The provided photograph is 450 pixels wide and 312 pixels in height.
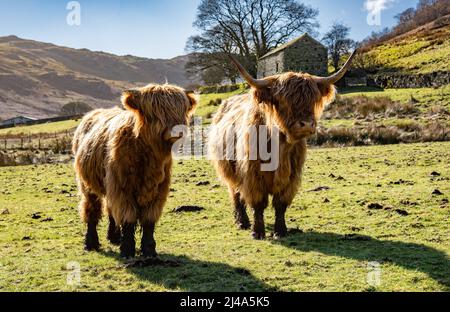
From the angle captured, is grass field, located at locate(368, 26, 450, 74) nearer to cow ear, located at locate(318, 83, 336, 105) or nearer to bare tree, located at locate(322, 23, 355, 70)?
bare tree, located at locate(322, 23, 355, 70)

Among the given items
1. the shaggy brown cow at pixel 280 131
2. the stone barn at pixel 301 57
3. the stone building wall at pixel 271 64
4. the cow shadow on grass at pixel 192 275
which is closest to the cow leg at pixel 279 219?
the shaggy brown cow at pixel 280 131

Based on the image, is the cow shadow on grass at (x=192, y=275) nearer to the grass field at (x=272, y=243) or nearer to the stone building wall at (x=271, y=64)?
the grass field at (x=272, y=243)

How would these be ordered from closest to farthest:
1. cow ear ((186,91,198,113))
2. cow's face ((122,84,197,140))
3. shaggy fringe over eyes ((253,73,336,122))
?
cow's face ((122,84,197,140)) < cow ear ((186,91,198,113)) < shaggy fringe over eyes ((253,73,336,122))

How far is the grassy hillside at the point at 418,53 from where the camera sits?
37.4 m

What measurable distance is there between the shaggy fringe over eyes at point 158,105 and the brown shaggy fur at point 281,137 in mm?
1260

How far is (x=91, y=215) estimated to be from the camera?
601 centimetres

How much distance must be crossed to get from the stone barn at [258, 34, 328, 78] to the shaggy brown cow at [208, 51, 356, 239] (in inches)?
1165

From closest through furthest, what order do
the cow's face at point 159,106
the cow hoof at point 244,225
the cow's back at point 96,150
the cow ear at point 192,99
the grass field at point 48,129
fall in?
the cow's face at point 159,106 → the cow ear at point 192,99 → the cow's back at point 96,150 → the cow hoof at point 244,225 → the grass field at point 48,129

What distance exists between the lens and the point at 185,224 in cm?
733

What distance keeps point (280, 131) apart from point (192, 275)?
7.11 feet

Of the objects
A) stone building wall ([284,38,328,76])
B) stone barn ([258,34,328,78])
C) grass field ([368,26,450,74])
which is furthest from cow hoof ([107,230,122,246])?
grass field ([368,26,450,74])

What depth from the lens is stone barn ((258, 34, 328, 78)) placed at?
35.7 metres
